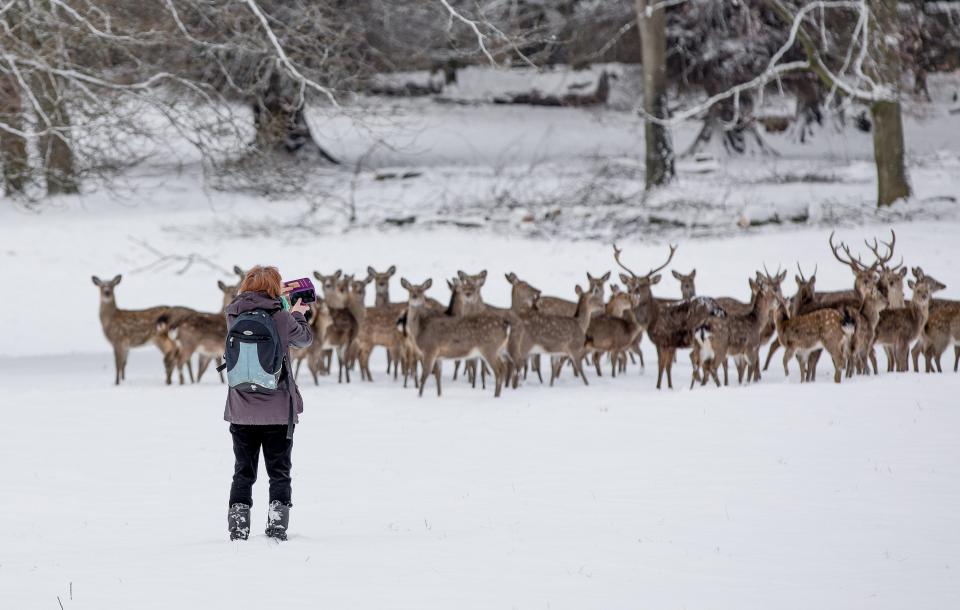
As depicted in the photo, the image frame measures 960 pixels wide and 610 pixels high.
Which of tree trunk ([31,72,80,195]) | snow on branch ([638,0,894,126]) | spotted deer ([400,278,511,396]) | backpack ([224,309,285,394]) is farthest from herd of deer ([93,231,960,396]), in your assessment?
snow on branch ([638,0,894,126])

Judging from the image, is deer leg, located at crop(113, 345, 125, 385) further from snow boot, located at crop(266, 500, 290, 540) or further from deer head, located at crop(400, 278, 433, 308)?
snow boot, located at crop(266, 500, 290, 540)

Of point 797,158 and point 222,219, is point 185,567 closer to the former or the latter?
point 222,219

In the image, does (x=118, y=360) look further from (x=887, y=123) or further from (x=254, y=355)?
(x=887, y=123)

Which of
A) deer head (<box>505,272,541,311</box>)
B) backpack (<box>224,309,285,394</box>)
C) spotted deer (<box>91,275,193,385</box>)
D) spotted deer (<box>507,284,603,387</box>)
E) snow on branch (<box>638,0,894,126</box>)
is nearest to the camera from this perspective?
backpack (<box>224,309,285,394</box>)

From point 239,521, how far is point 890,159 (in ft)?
58.6

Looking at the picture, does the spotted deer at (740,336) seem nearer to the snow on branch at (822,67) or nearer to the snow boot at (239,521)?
the snow boot at (239,521)

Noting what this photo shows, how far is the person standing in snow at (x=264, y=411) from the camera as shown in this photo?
24.7 ft

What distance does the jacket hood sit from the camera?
300 inches

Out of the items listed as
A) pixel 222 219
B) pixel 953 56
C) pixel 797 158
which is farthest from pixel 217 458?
pixel 953 56

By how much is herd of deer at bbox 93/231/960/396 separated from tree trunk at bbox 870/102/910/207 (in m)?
8.08

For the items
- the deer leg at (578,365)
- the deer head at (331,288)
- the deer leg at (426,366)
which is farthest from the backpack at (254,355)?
the deer head at (331,288)

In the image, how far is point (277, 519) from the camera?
766cm

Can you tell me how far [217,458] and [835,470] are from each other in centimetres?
476

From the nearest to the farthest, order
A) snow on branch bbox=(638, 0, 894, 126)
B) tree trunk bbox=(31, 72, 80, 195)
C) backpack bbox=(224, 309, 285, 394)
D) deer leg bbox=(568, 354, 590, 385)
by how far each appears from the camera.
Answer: backpack bbox=(224, 309, 285, 394)
deer leg bbox=(568, 354, 590, 385)
tree trunk bbox=(31, 72, 80, 195)
snow on branch bbox=(638, 0, 894, 126)
